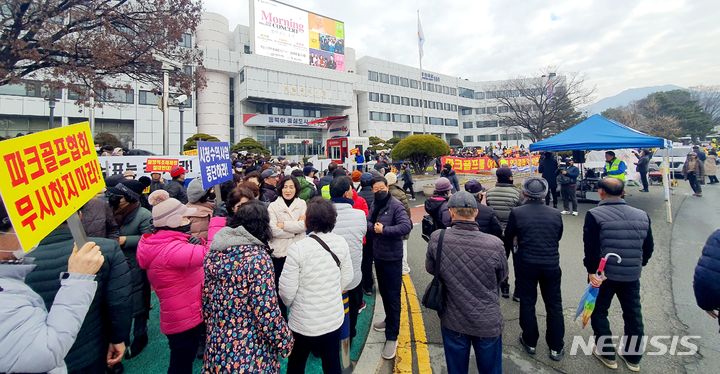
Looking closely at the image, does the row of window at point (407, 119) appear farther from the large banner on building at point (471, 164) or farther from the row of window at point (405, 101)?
the large banner on building at point (471, 164)

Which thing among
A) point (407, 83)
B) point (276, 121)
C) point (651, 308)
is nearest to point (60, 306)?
point (651, 308)

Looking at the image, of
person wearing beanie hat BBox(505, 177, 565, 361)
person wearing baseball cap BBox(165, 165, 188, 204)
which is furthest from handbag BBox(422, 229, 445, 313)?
person wearing baseball cap BBox(165, 165, 188, 204)

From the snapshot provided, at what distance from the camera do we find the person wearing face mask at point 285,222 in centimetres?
345

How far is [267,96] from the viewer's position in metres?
38.7

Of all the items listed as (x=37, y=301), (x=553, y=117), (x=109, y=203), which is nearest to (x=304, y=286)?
(x=37, y=301)

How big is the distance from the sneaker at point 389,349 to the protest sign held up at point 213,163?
9.57ft

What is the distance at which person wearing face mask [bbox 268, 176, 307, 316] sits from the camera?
345cm

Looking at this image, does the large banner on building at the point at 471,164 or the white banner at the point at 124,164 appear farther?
the large banner on building at the point at 471,164

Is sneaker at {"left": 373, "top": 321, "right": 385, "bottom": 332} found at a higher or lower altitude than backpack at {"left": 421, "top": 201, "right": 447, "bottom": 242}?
lower

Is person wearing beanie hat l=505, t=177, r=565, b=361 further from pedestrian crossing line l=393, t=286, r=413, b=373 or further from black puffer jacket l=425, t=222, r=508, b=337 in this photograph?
pedestrian crossing line l=393, t=286, r=413, b=373

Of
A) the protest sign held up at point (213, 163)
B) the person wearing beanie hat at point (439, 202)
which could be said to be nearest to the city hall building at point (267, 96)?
the protest sign held up at point (213, 163)

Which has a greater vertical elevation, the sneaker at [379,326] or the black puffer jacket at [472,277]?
the black puffer jacket at [472,277]

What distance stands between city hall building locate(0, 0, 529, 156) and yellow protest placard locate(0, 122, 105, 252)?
24875 mm

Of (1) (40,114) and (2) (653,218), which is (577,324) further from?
(1) (40,114)
